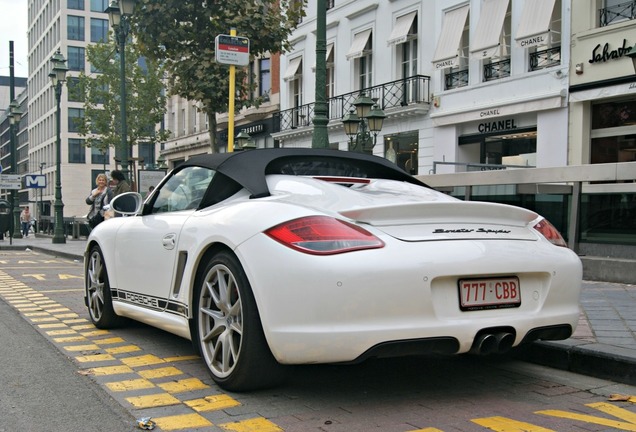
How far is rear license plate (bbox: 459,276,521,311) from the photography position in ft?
11.7

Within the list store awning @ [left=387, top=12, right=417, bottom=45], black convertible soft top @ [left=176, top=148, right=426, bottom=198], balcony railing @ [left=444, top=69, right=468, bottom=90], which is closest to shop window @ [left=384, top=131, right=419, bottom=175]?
balcony railing @ [left=444, top=69, right=468, bottom=90]

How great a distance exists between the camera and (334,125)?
28.1 metres

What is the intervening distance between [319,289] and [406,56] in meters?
22.5

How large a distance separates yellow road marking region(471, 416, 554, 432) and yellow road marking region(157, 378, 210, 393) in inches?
64.8

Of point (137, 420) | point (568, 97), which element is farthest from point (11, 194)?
point (137, 420)

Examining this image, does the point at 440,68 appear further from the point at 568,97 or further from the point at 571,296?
the point at 571,296

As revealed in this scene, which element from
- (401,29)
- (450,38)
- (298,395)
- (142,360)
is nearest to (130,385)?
(142,360)

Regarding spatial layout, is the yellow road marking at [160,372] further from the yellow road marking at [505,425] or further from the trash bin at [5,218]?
the trash bin at [5,218]

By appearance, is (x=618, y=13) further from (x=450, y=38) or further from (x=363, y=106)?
(x=363, y=106)

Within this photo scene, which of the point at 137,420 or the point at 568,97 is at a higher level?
the point at 568,97

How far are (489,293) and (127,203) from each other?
10.8 feet

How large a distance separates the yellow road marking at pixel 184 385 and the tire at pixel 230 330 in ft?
0.50

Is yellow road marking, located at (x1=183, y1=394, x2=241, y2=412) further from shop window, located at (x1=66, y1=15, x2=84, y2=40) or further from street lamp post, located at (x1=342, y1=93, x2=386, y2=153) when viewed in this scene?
shop window, located at (x1=66, y1=15, x2=84, y2=40)

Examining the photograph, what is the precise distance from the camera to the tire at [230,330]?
3613 millimetres
